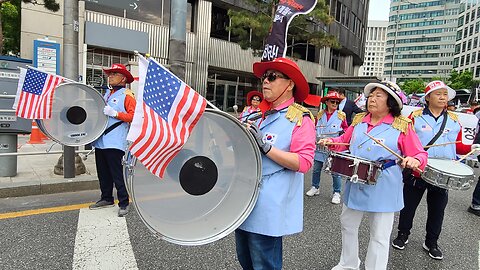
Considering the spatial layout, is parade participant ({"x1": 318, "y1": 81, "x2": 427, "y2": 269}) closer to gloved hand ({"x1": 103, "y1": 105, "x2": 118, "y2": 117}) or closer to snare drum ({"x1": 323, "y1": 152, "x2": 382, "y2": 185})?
snare drum ({"x1": 323, "y1": 152, "x2": 382, "y2": 185})

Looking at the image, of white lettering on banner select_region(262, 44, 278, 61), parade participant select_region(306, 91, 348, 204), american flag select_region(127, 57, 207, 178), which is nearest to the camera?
american flag select_region(127, 57, 207, 178)

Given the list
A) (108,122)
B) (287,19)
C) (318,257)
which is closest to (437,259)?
(318,257)

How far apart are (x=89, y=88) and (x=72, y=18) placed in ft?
7.15

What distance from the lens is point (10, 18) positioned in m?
17.9

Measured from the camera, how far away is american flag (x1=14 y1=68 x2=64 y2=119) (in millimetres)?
3971

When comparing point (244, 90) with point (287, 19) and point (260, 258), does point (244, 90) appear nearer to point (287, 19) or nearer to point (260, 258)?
point (287, 19)

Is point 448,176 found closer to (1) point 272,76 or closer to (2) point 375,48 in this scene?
(1) point 272,76

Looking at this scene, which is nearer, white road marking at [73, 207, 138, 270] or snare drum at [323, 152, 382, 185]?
snare drum at [323, 152, 382, 185]

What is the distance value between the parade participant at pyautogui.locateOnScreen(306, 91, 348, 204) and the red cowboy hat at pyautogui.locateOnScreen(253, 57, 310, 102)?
11.0 ft

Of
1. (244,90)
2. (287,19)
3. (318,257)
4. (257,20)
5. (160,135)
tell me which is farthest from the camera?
(244,90)

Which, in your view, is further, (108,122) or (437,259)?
(108,122)

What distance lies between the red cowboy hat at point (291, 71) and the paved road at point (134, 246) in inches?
71.3

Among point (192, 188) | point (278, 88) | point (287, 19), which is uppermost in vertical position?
point (287, 19)

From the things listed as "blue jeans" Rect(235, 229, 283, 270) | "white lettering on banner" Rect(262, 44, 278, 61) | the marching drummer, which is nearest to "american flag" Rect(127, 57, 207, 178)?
"blue jeans" Rect(235, 229, 283, 270)
